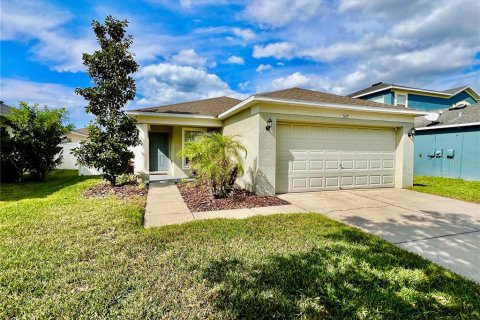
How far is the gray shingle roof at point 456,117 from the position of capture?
11625 millimetres

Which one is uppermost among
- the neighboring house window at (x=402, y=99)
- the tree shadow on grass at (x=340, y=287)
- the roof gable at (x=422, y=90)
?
the roof gable at (x=422, y=90)

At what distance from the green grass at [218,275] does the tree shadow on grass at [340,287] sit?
0.5 inches

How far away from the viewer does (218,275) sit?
2.82m

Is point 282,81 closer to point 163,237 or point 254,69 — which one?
point 254,69

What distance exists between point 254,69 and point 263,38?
9.77ft

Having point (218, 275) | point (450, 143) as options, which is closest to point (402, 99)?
point (450, 143)

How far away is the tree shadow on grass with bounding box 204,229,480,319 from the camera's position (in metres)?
2.25

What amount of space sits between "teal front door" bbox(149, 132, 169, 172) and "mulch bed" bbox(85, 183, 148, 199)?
296 cm

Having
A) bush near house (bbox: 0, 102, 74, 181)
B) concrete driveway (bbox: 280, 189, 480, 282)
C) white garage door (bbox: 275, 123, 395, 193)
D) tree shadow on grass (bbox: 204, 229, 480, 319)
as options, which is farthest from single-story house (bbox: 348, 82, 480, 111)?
bush near house (bbox: 0, 102, 74, 181)

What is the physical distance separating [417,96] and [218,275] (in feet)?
80.5

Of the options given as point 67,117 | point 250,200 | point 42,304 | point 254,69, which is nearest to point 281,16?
point 254,69

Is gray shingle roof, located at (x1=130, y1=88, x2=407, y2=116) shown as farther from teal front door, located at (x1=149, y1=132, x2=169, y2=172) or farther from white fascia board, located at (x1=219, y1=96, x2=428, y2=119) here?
teal front door, located at (x1=149, y1=132, x2=169, y2=172)

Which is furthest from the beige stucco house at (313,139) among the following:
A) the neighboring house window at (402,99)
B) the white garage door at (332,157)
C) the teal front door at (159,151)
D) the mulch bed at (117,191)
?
the neighboring house window at (402,99)

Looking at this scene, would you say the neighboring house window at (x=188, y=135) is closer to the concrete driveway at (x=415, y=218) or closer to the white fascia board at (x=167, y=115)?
the white fascia board at (x=167, y=115)
